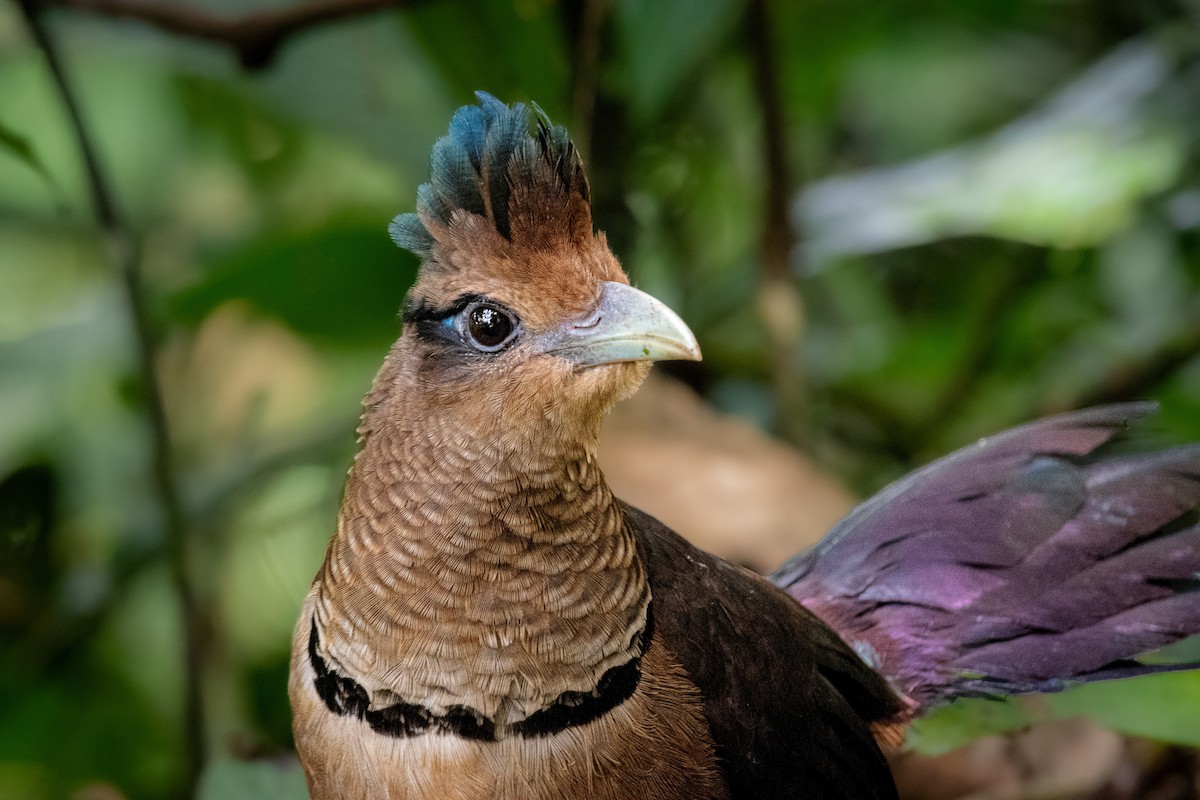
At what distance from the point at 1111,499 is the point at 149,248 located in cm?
260

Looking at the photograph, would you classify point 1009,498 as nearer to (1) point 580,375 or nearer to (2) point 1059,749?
(2) point 1059,749

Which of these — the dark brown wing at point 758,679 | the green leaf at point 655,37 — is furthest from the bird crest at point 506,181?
the green leaf at point 655,37

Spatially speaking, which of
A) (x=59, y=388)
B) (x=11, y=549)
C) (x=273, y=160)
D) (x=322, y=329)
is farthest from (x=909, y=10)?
(x=11, y=549)

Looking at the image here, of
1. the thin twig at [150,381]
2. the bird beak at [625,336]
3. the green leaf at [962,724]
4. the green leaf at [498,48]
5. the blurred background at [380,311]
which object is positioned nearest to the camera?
the bird beak at [625,336]

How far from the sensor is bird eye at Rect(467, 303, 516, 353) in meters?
1.54

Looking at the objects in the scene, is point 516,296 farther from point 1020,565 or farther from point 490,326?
point 1020,565

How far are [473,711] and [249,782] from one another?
684 mm

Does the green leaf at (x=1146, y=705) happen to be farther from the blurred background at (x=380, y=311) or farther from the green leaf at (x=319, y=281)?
the green leaf at (x=319, y=281)

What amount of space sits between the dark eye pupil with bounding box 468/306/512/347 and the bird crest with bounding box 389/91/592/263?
94mm

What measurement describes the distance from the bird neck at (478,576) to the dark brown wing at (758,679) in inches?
7.9

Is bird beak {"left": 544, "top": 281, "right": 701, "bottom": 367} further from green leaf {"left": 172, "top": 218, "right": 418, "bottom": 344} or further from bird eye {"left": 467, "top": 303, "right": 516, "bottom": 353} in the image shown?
green leaf {"left": 172, "top": 218, "right": 418, "bottom": 344}

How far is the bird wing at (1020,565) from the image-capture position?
6.49 feet

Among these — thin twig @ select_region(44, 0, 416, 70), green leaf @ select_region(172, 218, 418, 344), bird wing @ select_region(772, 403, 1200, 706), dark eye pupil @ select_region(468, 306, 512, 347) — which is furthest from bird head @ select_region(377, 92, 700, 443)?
green leaf @ select_region(172, 218, 418, 344)

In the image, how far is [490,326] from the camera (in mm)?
1541
